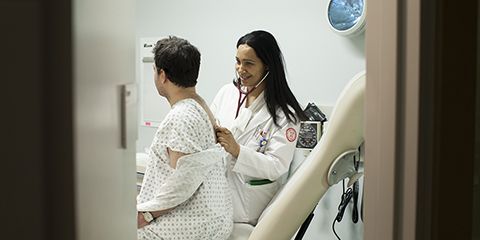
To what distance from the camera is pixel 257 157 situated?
84.4 inches

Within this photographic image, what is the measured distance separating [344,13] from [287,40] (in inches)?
16.3

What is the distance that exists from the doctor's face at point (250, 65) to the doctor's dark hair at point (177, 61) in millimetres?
450

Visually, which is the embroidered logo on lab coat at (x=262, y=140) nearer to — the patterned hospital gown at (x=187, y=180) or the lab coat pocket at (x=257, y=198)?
the lab coat pocket at (x=257, y=198)

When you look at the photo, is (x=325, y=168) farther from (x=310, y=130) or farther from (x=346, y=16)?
(x=346, y=16)

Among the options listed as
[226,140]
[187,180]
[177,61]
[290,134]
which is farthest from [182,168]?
[290,134]

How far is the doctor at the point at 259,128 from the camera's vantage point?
85.5 inches

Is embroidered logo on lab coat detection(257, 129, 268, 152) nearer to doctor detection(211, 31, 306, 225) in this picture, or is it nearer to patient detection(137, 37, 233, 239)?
doctor detection(211, 31, 306, 225)

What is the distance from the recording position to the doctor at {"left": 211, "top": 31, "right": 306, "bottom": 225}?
2.17 metres

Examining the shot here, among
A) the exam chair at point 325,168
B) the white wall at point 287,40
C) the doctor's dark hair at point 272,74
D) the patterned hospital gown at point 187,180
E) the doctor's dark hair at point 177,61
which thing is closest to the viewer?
the exam chair at point 325,168
